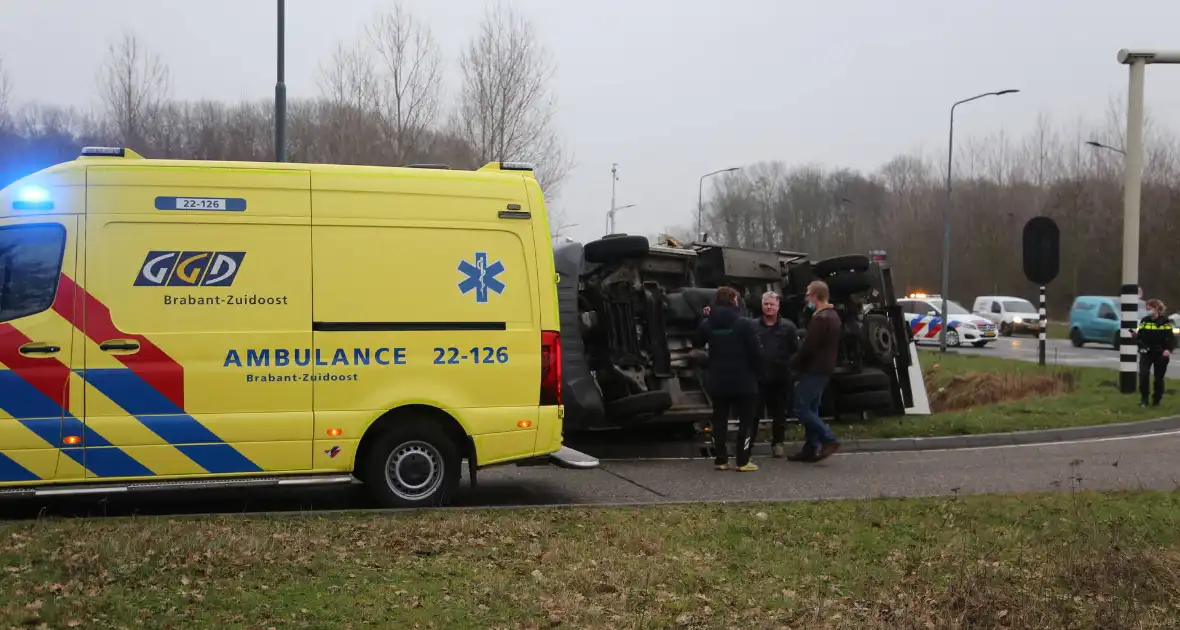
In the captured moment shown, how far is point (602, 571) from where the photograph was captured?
5746 mm

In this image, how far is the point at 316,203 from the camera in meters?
7.35

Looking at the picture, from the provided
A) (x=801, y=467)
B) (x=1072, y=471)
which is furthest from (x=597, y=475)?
(x=1072, y=471)

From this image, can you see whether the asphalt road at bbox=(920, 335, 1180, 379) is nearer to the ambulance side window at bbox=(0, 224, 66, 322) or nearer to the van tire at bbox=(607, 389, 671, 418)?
the van tire at bbox=(607, 389, 671, 418)

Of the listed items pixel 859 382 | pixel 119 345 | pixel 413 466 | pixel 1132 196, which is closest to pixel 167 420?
pixel 119 345

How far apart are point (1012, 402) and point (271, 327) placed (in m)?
12.4

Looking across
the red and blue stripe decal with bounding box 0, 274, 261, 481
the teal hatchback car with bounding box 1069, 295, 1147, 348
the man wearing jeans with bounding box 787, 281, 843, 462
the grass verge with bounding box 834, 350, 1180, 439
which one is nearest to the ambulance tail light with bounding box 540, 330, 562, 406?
the red and blue stripe decal with bounding box 0, 274, 261, 481

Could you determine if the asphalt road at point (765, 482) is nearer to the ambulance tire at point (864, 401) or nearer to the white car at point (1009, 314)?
the ambulance tire at point (864, 401)

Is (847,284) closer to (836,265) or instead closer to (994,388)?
(836,265)

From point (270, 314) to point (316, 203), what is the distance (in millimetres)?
857

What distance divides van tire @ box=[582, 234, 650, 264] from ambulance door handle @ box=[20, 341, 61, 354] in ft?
18.9

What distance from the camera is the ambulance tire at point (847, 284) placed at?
12695 millimetres

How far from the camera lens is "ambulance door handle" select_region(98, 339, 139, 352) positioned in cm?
691

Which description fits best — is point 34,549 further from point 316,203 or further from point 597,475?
point 597,475

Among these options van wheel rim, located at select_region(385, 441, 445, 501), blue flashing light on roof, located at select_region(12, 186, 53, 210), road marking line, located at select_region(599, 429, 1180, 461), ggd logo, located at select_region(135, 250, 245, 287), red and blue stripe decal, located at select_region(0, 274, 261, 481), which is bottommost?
road marking line, located at select_region(599, 429, 1180, 461)
